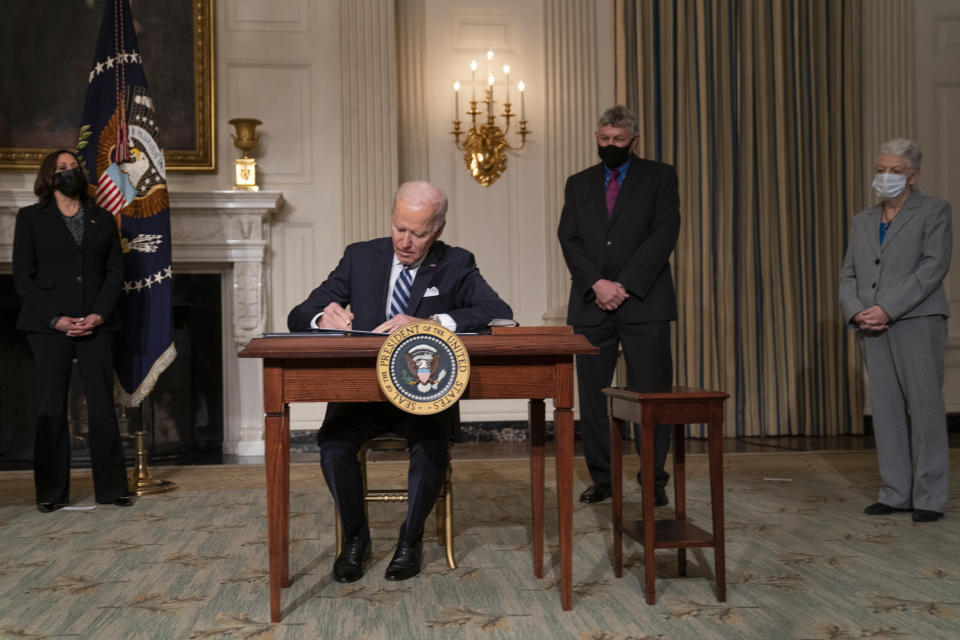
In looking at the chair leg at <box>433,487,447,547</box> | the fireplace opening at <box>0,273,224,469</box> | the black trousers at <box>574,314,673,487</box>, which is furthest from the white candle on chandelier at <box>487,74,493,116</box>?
the chair leg at <box>433,487,447,547</box>

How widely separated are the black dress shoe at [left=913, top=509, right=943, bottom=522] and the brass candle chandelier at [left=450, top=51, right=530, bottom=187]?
12.1 ft

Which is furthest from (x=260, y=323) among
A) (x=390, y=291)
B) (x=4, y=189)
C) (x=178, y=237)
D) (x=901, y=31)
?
(x=901, y=31)

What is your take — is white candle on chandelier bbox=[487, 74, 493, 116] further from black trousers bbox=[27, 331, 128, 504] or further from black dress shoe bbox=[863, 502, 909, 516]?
black dress shoe bbox=[863, 502, 909, 516]

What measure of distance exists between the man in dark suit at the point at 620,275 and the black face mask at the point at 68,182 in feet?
7.49

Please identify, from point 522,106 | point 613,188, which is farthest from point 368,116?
point 613,188

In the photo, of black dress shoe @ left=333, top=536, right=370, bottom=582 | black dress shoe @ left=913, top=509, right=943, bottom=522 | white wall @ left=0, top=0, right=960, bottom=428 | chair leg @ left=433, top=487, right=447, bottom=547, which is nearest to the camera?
black dress shoe @ left=333, top=536, right=370, bottom=582

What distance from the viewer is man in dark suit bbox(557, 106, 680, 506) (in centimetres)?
381

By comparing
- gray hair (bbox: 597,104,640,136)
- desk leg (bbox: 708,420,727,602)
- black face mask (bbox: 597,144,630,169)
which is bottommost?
desk leg (bbox: 708,420,727,602)

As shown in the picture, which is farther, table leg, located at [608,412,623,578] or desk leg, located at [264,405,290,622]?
table leg, located at [608,412,623,578]

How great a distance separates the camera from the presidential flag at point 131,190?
14.8 feet

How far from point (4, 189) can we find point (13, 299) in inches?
28.5

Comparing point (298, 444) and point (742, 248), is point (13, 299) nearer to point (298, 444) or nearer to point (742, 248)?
point (298, 444)

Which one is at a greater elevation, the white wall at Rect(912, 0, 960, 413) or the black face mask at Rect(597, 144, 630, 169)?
the white wall at Rect(912, 0, 960, 413)

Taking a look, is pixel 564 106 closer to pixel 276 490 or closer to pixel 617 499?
pixel 617 499
